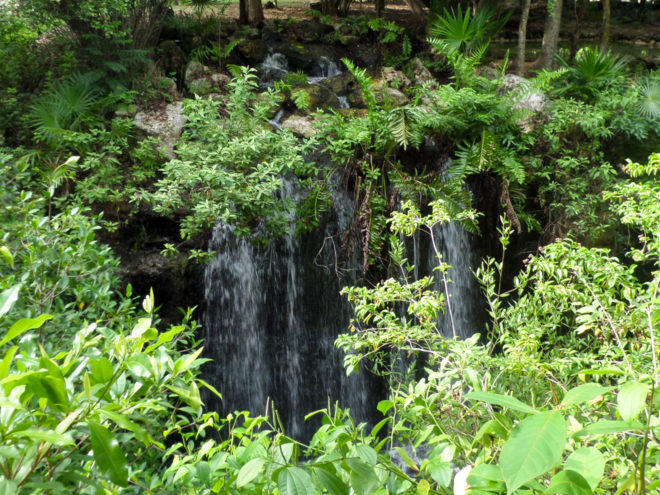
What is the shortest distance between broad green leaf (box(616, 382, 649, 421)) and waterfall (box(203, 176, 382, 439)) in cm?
557

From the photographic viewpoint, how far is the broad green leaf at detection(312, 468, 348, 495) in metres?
0.98

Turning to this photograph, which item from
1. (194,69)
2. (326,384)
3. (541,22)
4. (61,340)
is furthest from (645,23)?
(61,340)

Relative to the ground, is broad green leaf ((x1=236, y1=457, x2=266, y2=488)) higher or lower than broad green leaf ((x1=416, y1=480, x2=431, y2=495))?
higher

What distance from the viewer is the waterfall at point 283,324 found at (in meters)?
6.39

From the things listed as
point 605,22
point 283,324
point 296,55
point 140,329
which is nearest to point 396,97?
point 296,55

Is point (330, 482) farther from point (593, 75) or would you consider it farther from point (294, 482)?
point (593, 75)

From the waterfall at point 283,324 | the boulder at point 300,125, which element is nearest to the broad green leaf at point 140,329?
the waterfall at point 283,324

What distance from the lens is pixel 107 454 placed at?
3.22ft

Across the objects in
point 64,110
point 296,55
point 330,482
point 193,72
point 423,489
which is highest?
point 296,55

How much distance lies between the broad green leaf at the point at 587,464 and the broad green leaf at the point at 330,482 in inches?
16.4

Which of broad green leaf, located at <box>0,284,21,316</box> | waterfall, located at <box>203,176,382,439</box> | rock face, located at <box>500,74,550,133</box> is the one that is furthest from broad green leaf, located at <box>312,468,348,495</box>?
rock face, located at <box>500,74,550,133</box>

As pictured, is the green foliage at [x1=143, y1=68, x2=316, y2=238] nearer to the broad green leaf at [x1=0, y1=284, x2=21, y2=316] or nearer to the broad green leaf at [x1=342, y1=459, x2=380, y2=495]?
the broad green leaf at [x1=0, y1=284, x2=21, y2=316]

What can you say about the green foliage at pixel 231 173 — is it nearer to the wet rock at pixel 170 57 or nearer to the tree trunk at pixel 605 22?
the wet rock at pixel 170 57

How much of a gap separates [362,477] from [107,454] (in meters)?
0.52
